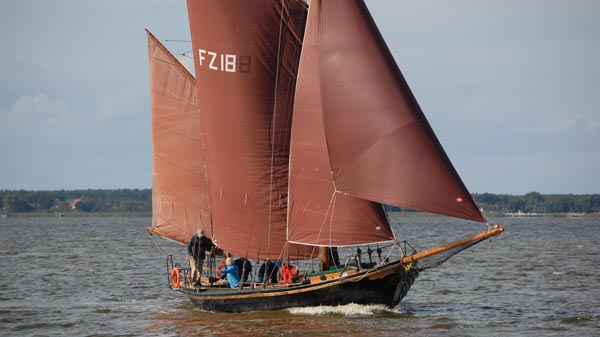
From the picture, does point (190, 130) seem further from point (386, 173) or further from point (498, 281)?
point (498, 281)

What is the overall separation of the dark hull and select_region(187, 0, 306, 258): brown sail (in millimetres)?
2071

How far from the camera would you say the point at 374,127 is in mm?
→ 28844

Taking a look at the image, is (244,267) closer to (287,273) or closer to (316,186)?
(287,273)

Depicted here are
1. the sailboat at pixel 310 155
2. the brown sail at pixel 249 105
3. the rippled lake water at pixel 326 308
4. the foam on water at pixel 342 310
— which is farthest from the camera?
the brown sail at pixel 249 105

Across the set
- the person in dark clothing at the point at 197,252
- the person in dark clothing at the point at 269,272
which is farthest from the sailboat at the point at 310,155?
the person in dark clothing at the point at 197,252

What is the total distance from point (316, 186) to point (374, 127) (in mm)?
3258

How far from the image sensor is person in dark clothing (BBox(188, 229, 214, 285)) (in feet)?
114

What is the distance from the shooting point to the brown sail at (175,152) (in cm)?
3866

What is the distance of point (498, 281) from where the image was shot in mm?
45375

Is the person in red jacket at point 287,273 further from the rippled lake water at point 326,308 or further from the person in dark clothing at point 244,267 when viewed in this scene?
the person in dark clothing at point 244,267

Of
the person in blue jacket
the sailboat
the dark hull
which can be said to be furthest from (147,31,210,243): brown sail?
the dark hull

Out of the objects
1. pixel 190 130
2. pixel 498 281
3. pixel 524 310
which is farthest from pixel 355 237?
pixel 498 281

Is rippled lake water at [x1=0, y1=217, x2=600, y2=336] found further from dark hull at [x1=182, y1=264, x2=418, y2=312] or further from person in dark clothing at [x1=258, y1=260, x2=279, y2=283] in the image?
person in dark clothing at [x1=258, y1=260, x2=279, y2=283]

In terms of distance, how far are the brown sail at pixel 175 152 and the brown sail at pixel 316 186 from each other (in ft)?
25.8
